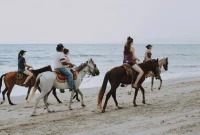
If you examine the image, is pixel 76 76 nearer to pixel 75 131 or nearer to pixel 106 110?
pixel 106 110

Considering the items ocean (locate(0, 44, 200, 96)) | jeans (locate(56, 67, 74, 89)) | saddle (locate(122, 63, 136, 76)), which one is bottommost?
ocean (locate(0, 44, 200, 96))

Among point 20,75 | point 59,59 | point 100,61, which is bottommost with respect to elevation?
point 100,61

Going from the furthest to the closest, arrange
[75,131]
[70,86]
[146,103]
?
[146,103], [70,86], [75,131]

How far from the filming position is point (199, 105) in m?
10.3

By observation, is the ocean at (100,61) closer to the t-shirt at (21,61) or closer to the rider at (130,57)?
the rider at (130,57)

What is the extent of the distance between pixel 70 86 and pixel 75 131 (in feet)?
10.7

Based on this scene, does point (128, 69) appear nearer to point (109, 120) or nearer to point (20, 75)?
point (109, 120)

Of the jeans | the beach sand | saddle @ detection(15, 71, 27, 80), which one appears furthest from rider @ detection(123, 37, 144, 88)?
saddle @ detection(15, 71, 27, 80)

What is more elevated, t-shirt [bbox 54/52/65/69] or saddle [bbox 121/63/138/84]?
t-shirt [bbox 54/52/65/69]

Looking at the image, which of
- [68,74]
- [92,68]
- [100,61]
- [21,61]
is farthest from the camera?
[100,61]

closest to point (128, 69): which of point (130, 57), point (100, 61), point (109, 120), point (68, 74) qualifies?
point (130, 57)

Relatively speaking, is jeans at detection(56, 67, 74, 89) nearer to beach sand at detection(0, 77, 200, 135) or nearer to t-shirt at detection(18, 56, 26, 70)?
beach sand at detection(0, 77, 200, 135)

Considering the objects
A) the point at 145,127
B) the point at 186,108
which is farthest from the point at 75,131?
the point at 186,108

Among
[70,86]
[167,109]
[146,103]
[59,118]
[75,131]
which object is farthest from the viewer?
[146,103]
